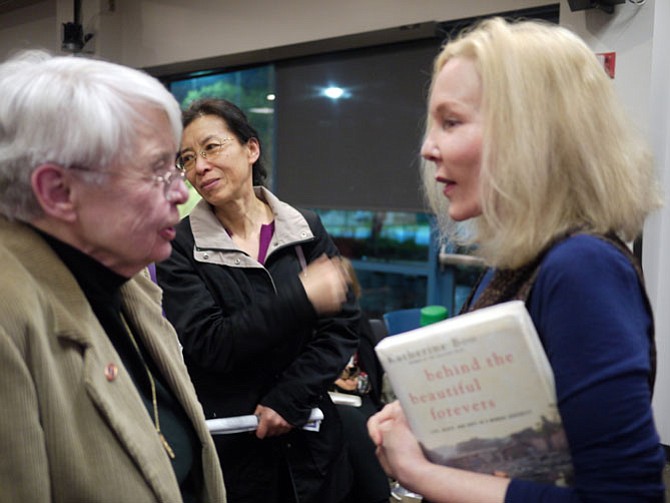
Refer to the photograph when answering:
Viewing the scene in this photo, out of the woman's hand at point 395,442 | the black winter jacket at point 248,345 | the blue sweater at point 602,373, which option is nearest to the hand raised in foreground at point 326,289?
A: the black winter jacket at point 248,345

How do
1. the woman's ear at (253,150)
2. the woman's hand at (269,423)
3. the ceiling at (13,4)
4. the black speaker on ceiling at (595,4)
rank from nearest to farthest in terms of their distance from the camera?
1. the woman's hand at (269,423)
2. the woman's ear at (253,150)
3. the black speaker on ceiling at (595,4)
4. the ceiling at (13,4)

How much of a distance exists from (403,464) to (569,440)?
0.83 ft

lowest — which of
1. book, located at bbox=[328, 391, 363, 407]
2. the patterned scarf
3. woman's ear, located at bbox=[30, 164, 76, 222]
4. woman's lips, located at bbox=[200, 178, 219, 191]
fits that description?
book, located at bbox=[328, 391, 363, 407]

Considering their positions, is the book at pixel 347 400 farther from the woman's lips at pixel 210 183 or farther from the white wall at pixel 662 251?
the white wall at pixel 662 251

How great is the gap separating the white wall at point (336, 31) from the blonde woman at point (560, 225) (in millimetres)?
163

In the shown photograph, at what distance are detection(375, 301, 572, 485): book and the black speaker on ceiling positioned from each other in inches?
105

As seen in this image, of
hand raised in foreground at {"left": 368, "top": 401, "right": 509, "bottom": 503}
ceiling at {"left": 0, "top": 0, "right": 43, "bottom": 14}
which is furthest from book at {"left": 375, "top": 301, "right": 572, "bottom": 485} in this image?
ceiling at {"left": 0, "top": 0, "right": 43, "bottom": 14}

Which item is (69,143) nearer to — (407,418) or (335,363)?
(407,418)

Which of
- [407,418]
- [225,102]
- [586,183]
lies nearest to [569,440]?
[407,418]

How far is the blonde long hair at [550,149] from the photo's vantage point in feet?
2.91

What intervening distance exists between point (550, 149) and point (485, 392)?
1.16 ft

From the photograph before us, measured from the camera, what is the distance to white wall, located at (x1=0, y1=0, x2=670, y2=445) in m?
3.02

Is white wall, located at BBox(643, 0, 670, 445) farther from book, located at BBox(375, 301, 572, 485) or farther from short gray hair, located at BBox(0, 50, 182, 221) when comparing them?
short gray hair, located at BBox(0, 50, 182, 221)

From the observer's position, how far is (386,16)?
401 cm
